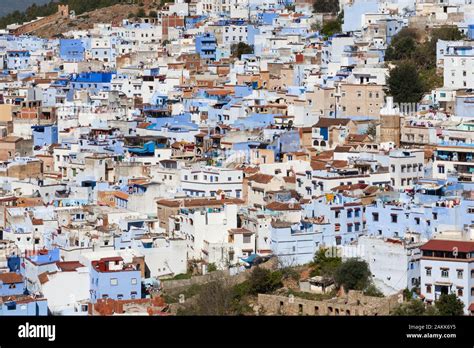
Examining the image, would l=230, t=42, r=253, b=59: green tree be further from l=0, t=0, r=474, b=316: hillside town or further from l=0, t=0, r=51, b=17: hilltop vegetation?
l=0, t=0, r=51, b=17: hilltop vegetation

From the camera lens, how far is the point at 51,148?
20.0 metres

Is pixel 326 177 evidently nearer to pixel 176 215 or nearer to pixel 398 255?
pixel 176 215

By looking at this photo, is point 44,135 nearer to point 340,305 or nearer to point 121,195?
point 121,195

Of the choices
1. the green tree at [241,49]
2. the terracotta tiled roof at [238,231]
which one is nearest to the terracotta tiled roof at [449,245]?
the terracotta tiled roof at [238,231]

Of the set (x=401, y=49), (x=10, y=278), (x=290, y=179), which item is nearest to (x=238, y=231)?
(x=290, y=179)

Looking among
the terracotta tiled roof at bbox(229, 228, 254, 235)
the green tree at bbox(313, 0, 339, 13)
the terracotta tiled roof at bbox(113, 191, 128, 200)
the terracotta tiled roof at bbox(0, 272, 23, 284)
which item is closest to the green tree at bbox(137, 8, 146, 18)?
the green tree at bbox(313, 0, 339, 13)

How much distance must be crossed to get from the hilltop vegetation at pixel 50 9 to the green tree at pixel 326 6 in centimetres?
939

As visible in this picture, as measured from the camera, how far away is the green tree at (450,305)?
34.9 feet

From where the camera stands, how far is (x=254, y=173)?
1634 centimetres

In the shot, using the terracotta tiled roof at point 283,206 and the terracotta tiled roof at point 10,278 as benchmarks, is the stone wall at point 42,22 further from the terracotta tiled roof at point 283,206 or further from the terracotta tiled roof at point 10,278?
the terracotta tiled roof at point 10,278

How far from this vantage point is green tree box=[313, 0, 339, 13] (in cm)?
3224

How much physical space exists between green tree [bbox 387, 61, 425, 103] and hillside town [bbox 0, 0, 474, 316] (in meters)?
0.03

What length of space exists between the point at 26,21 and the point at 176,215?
28.7 meters

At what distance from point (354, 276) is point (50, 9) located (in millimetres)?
32509
